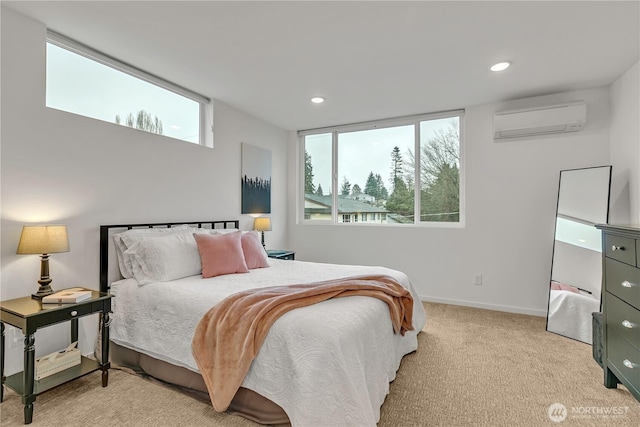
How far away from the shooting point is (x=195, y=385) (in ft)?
6.73

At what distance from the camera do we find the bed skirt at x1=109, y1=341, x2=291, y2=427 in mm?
1762

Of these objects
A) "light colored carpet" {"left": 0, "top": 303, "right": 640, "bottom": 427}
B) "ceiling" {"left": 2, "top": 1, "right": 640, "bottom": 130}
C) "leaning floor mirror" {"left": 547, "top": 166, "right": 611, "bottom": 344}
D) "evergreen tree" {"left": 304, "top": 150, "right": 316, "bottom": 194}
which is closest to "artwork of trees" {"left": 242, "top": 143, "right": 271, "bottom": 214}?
"evergreen tree" {"left": 304, "top": 150, "right": 316, "bottom": 194}

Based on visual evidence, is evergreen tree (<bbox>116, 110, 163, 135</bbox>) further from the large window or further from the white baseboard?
the white baseboard

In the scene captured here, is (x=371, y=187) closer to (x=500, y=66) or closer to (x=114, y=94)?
(x=500, y=66)

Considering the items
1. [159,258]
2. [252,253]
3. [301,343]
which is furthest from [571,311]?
[159,258]

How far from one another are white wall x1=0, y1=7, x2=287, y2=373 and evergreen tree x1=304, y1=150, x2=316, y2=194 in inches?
79.2

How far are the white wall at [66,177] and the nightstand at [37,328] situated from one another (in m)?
0.22

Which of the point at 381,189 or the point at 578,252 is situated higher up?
the point at 381,189

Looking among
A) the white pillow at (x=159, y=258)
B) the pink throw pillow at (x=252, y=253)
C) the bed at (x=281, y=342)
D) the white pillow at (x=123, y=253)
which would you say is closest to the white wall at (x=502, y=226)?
the bed at (x=281, y=342)

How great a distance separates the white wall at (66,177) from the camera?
2107 millimetres

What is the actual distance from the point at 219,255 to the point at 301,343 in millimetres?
1398

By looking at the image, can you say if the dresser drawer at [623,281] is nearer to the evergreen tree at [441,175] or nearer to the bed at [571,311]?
the bed at [571,311]

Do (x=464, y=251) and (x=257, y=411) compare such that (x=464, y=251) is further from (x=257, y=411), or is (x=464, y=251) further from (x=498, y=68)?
(x=257, y=411)

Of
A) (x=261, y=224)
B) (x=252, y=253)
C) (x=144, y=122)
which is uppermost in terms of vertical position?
(x=144, y=122)
